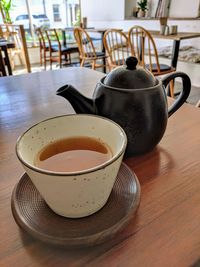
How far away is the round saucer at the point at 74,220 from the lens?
10.6 inches

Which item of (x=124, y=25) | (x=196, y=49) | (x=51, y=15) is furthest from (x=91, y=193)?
(x=51, y=15)

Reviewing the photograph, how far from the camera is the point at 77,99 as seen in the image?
41 cm

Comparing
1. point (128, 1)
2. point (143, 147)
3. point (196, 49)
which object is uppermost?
point (128, 1)

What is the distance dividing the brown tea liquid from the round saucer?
6cm

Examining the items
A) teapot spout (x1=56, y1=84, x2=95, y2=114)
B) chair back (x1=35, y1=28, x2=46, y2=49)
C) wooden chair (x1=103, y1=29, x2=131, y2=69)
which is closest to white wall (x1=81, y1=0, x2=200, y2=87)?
wooden chair (x1=103, y1=29, x2=131, y2=69)

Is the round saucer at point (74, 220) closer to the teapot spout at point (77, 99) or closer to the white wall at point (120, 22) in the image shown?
the teapot spout at point (77, 99)

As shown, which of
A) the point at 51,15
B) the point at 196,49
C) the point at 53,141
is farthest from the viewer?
the point at 51,15

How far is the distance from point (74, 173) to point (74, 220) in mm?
88

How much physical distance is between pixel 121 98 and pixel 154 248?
0.23 m

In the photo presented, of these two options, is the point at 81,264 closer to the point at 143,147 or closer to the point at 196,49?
the point at 143,147

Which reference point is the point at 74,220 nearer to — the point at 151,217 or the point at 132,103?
the point at 151,217

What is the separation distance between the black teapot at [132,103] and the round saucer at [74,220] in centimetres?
9

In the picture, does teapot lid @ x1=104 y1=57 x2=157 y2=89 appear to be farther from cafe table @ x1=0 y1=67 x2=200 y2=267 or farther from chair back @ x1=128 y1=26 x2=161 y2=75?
chair back @ x1=128 y1=26 x2=161 y2=75

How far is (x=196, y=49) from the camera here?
120 inches
